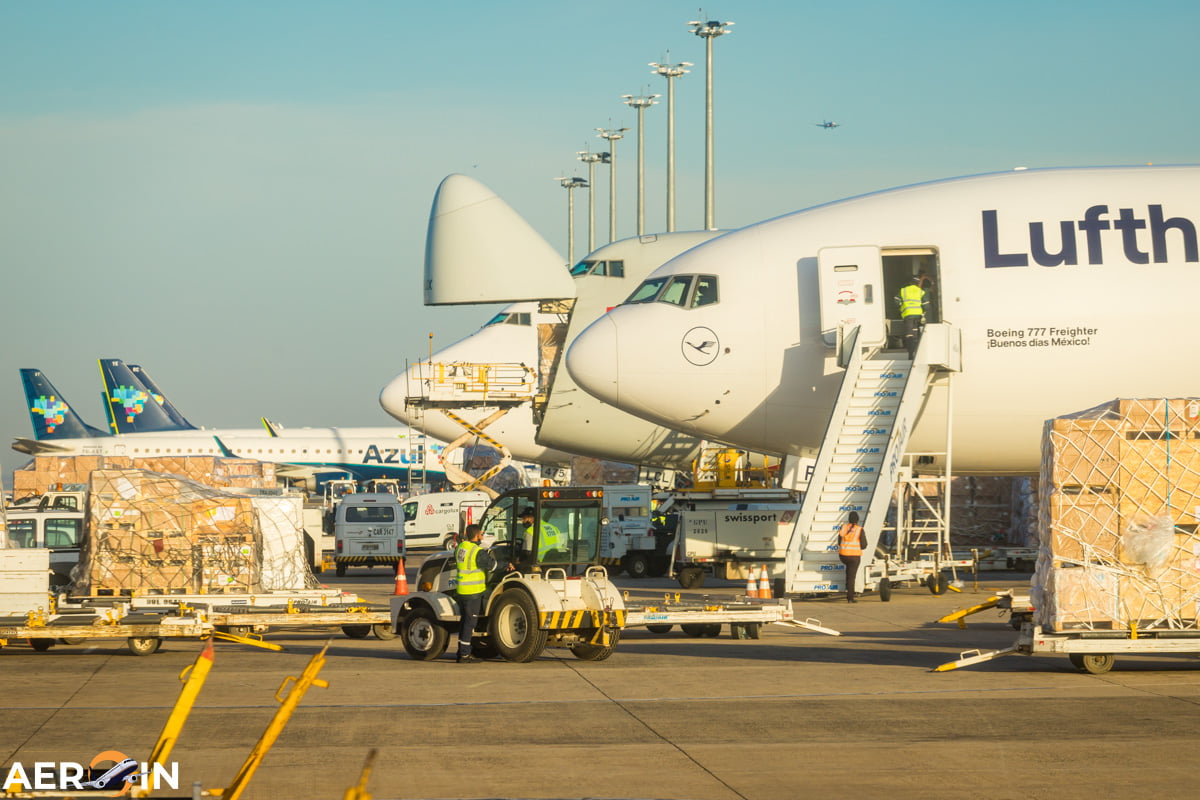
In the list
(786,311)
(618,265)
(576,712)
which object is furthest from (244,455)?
(576,712)

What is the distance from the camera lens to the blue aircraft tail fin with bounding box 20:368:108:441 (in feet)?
302

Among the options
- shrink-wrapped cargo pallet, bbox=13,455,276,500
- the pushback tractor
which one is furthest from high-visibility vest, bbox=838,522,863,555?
shrink-wrapped cargo pallet, bbox=13,455,276,500

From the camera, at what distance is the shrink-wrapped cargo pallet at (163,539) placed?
21094mm

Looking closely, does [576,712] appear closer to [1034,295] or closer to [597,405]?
[1034,295]

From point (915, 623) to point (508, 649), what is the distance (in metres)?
7.11

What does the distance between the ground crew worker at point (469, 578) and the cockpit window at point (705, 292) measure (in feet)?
28.9

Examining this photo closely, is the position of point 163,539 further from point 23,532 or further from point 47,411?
point 47,411

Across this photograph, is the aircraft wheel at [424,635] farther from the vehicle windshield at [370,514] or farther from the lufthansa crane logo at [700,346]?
the vehicle windshield at [370,514]

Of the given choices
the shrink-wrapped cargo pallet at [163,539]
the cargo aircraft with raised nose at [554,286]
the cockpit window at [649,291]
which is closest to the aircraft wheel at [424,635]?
the shrink-wrapped cargo pallet at [163,539]

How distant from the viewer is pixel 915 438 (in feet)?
80.0

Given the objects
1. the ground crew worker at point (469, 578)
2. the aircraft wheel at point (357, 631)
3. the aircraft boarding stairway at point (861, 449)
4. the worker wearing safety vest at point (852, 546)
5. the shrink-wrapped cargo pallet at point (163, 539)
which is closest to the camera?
the ground crew worker at point (469, 578)

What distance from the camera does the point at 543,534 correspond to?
17.1m

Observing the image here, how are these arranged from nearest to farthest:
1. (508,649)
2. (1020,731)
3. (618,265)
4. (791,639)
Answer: (1020,731), (508,649), (791,639), (618,265)

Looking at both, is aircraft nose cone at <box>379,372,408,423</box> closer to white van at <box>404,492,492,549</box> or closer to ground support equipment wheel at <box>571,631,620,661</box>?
white van at <box>404,492,492,549</box>
